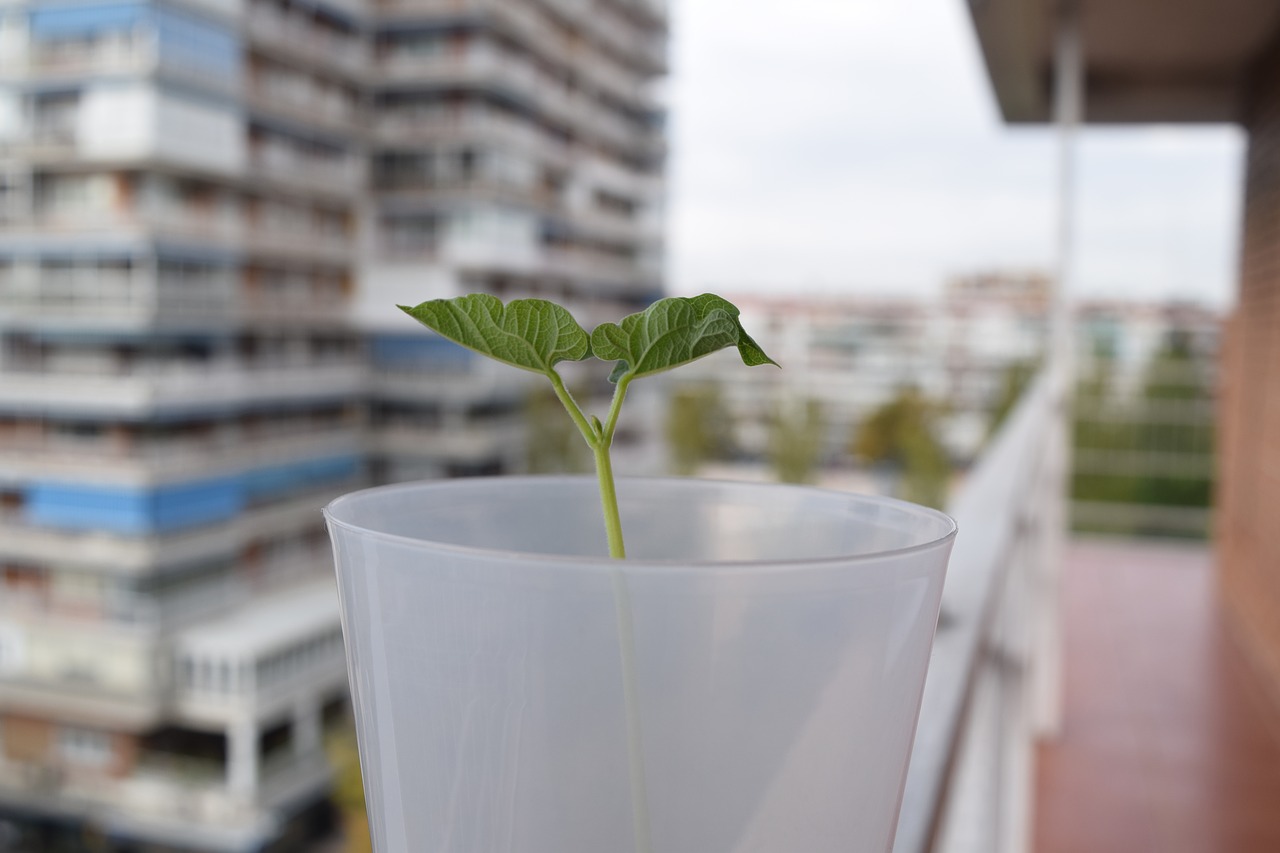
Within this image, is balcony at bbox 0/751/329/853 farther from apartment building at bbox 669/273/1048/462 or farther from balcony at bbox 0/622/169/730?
apartment building at bbox 669/273/1048/462

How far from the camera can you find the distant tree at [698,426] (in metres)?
11.7

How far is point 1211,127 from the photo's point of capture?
3273mm

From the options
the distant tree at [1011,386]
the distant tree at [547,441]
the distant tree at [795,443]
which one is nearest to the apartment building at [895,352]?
the distant tree at [795,443]

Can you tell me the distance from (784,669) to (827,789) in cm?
2

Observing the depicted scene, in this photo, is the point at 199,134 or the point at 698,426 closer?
the point at 199,134

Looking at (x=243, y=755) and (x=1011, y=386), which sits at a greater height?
(x=1011, y=386)

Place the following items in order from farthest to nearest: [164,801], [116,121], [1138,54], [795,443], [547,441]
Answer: [795,443]
[547,441]
[164,801]
[116,121]
[1138,54]

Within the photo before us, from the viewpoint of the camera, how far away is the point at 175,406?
6469mm

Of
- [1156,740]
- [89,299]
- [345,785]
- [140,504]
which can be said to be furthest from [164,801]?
[1156,740]

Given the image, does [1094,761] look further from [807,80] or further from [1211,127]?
[807,80]

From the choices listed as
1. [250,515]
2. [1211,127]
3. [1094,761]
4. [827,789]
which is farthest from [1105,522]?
[250,515]

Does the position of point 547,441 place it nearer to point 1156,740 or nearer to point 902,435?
point 902,435

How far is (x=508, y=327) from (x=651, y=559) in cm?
4

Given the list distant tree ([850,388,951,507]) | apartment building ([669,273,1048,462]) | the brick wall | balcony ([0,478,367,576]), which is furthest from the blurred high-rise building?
apartment building ([669,273,1048,462])
